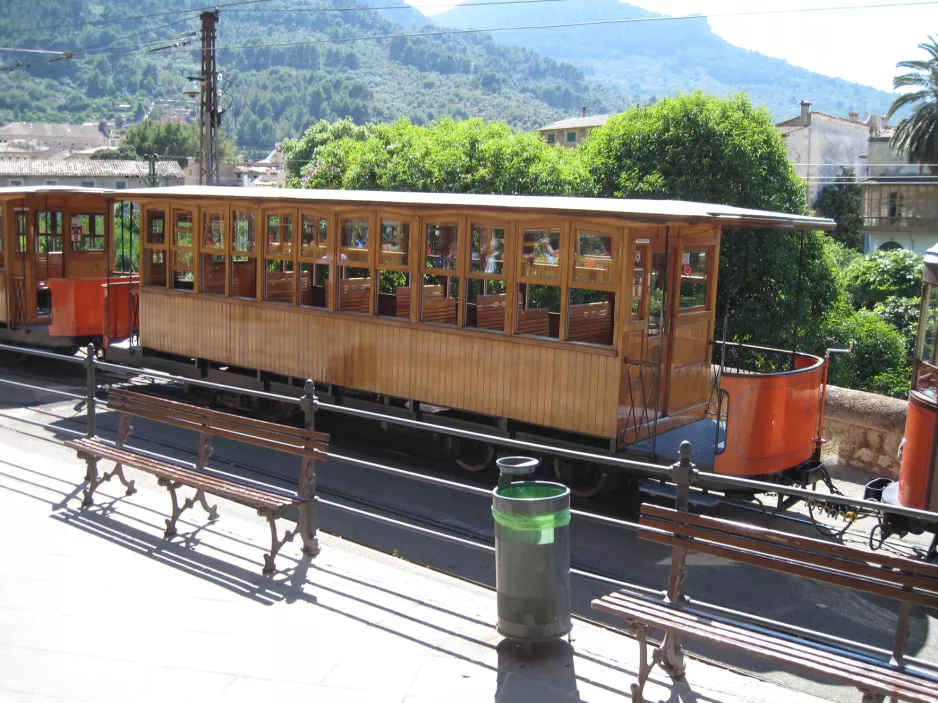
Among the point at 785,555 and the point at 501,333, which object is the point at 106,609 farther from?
the point at 501,333

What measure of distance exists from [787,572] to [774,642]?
34 centimetres

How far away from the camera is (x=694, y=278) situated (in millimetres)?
10586

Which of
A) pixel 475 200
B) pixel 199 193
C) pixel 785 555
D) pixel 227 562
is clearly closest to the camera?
pixel 785 555

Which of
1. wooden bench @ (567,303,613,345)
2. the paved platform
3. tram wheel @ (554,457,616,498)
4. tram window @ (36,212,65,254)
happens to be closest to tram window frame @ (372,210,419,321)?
wooden bench @ (567,303,613,345)

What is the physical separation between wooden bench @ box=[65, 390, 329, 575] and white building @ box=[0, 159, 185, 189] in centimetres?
7943

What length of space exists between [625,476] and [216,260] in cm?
668

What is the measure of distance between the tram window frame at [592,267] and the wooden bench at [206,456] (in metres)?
3.37

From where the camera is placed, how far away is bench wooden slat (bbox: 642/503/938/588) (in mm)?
4410

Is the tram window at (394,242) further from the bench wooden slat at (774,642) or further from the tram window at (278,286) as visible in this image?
the bench wooden slat at (774,642)

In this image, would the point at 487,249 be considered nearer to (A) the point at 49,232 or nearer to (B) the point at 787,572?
(B) the point at 787,572

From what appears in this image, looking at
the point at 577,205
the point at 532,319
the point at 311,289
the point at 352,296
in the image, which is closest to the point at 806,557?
the point at 577,205

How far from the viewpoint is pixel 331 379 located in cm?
1181

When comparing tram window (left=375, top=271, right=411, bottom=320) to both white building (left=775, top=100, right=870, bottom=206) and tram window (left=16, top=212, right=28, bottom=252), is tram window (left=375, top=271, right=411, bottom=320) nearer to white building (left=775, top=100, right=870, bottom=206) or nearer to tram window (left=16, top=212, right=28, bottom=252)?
tram window (left=16, top=212, right=28, bottom=252)

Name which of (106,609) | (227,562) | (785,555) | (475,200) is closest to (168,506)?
(227,562)
